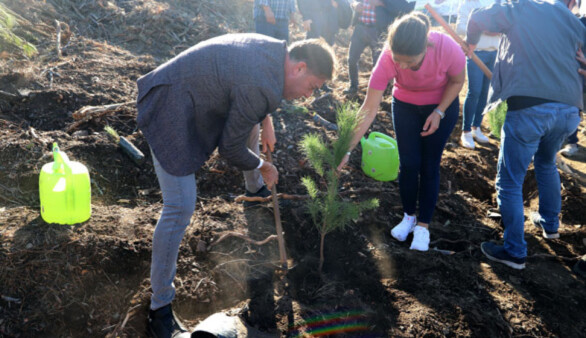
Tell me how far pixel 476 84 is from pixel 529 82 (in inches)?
94.0

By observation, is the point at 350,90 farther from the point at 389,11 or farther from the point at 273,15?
the point at 273,15

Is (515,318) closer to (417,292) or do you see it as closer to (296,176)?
(417,292)

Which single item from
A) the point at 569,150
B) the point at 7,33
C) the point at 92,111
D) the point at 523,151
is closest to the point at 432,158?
the point at 523,151

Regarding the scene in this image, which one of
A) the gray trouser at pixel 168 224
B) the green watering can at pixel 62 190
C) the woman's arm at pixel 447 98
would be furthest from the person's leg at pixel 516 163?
the green watering can at pixel 62 190

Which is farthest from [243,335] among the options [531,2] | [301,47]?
[531,2]

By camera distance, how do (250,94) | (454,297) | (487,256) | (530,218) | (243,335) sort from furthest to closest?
(530,218) → (487,256) → (454,297) → (243,335) → (250,94)

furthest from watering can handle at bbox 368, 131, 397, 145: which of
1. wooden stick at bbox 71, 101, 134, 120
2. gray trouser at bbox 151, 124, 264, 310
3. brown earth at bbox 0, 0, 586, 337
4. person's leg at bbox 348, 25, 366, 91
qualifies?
wooden stick at bbox 71, 101, 134, 120

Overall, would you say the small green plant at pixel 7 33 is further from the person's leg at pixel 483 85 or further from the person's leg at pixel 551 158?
the person's leg at pixel 483 85

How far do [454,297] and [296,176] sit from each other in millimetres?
1859

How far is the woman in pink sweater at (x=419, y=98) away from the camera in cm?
233

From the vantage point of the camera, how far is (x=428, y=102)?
276cm

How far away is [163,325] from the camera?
2.18 m

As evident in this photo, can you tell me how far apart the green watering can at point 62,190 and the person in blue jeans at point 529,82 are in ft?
9.75

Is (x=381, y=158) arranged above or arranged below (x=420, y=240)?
above
